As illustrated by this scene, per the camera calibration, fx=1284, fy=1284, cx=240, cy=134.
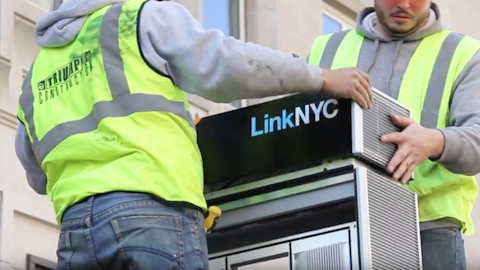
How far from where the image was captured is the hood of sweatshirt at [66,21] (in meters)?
3.75

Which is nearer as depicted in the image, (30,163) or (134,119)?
(134,119)

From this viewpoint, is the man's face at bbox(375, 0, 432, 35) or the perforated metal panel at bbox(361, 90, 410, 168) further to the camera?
the man's face at bbox(375, 0, 432, 35)

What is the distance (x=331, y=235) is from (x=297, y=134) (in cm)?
33

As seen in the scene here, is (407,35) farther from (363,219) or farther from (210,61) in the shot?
(210,61)

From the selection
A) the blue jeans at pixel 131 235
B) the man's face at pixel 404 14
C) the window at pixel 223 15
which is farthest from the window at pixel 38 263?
the blue jeans at pixel 131 235

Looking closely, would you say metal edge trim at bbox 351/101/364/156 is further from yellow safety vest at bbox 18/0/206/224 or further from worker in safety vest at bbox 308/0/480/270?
yellow safety vest at bbox 18/0/206/224

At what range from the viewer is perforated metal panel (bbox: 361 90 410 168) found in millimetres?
3908

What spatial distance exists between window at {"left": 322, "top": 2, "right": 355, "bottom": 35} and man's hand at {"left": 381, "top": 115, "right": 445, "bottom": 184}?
238 inches

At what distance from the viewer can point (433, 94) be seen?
4371 mm

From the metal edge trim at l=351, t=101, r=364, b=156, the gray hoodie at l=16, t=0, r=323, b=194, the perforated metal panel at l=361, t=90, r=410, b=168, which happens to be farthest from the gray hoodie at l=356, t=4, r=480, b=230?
the gray hoodie at l=16, t=0, r=323, b=194

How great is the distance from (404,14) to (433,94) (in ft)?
1.16

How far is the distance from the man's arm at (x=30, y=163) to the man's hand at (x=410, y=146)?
106 cm

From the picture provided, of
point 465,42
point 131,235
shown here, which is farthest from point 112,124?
point 465,42

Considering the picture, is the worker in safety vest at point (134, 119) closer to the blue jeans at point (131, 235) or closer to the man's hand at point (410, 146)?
the blue jeans at point (131, 235)
